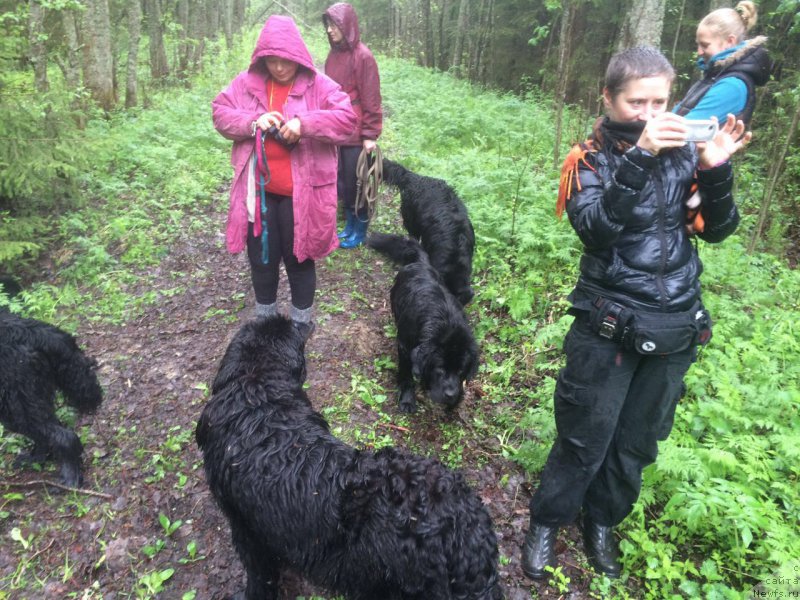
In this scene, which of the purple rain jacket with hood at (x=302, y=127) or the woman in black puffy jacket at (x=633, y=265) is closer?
the woman in black puffy jacket at (x=633, y=265)

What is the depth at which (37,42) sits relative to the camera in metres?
5.97

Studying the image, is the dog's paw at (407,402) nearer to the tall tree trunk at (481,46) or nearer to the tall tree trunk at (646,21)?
the tall tree trunk at (646,21)

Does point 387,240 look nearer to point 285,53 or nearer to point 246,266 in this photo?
point 246,266

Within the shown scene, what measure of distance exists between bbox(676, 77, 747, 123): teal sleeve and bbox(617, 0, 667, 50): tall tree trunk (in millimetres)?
3167

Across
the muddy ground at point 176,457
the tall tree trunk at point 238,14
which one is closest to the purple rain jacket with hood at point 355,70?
the muddy ground at point 176,457

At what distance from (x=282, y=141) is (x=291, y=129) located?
19 cm

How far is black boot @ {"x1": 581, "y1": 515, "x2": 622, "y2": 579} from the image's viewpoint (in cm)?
271

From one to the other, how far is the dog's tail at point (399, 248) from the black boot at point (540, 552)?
2.65 meters

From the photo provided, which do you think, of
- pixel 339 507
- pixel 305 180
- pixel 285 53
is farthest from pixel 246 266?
pixel 339 507

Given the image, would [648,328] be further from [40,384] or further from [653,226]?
[40,384]

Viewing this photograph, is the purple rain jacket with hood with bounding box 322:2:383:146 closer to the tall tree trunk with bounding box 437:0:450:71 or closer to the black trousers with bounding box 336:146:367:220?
the black trousers with bounding box 336:146:367:220

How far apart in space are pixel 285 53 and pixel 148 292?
326 centimetres

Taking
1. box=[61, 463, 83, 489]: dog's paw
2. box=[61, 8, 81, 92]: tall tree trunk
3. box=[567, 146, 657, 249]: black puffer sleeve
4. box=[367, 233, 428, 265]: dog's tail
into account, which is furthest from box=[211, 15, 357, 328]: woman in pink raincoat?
box=[61, 8, 81, 92]: tall tree trunk

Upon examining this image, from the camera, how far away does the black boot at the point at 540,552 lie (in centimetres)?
270
